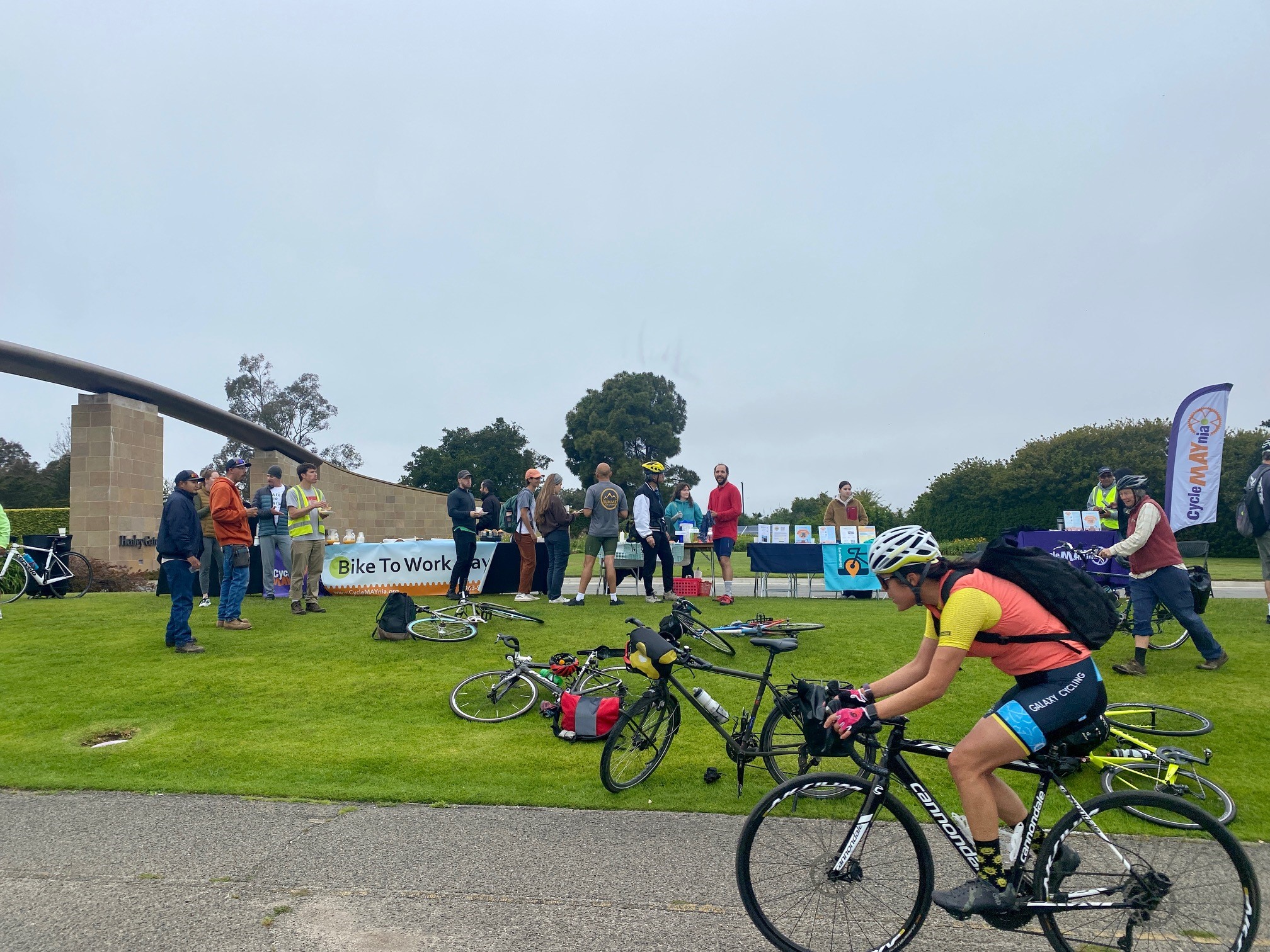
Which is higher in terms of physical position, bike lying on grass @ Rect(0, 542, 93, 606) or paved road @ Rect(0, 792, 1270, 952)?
bike lying on grass @ Rect(0, 542, 93, 606)

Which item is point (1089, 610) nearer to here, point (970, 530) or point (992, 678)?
point (992, 678)

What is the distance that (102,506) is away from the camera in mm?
16719

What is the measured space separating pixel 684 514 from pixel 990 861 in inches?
439

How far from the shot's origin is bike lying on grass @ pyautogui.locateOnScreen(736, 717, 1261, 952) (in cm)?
288

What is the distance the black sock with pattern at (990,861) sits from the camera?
→ 3.06 m

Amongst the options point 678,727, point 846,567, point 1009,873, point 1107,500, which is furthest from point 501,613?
point 1107,500

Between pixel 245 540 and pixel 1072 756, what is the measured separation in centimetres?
948

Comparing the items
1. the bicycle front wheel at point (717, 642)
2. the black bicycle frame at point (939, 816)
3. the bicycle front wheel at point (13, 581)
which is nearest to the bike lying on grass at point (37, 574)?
the bicycle front wheel at point (13, 581)

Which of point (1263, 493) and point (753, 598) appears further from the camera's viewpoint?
point (753, 598)

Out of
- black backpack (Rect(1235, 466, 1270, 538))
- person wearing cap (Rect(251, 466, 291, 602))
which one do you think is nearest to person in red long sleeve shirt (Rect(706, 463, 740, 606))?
person wearing cap (Rect(251, 466, 291, 602))

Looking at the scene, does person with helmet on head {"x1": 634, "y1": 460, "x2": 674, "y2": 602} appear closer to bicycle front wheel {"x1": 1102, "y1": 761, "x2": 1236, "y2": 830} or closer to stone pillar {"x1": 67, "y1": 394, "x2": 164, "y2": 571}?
bicycle front wheel {"x1": 1102, "y1": 761, "x2": 1236, "y2": 830}

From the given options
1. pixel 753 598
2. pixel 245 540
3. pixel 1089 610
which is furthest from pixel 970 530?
pixel 1089 610

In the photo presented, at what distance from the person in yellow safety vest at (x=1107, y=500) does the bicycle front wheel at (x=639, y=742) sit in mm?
9647

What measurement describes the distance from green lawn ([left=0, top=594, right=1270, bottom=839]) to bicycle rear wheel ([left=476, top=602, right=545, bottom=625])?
0.21 meters
